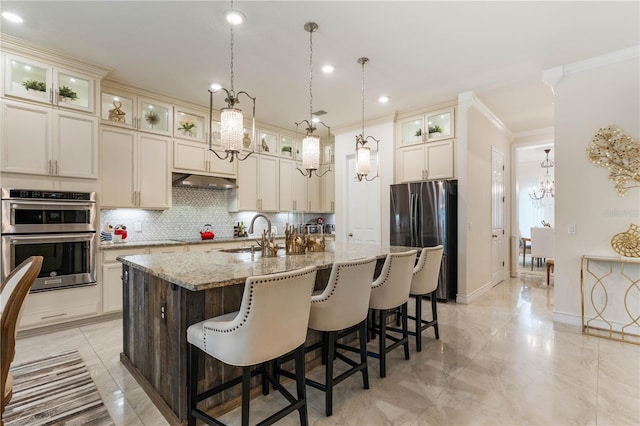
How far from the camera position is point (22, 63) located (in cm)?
321

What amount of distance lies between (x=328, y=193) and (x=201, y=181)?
2.73 m

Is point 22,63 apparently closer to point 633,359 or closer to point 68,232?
point 68,232

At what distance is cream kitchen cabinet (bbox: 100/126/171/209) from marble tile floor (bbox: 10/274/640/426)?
5.32ft

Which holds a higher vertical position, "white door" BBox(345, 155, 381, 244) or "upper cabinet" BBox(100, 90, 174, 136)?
"upper cabinet" BBox(100, 90, 174, 136)

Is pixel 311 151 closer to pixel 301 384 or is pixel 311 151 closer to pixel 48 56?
pixel 301 384

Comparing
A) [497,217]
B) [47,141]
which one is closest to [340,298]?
[47,141]

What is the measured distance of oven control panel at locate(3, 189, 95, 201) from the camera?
10.2 feet

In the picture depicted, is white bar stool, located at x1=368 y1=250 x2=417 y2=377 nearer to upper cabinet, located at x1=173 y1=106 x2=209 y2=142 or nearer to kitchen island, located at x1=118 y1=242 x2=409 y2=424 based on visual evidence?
kitchen island, located at x1=118 y1=242 x2=409 y2=424

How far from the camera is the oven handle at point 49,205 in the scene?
3.12m

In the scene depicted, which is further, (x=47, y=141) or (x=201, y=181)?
(x=201, y=181)

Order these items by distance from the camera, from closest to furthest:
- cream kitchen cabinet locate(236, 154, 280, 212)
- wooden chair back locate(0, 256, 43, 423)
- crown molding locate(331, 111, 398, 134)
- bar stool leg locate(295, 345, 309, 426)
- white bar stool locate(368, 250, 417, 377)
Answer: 1. wooden chair back locate(0, 256, 43, 423)
2. bar stool leg locate(295, 345, 309, 426)
3. white bar stool locate(368, 250, 417, 377)
4. crown molding locate(331, 111, 398, 134)
5. cream kitchen cabinet locate(236, 154, 280, 212)

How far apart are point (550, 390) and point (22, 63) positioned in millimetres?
5638

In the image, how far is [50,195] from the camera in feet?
10.8

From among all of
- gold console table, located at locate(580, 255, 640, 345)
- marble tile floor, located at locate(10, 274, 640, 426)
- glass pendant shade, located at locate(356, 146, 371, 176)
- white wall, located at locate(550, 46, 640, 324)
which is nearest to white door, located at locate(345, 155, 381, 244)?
glass pendant shade, located at locate(356, 146, 371, 176)
